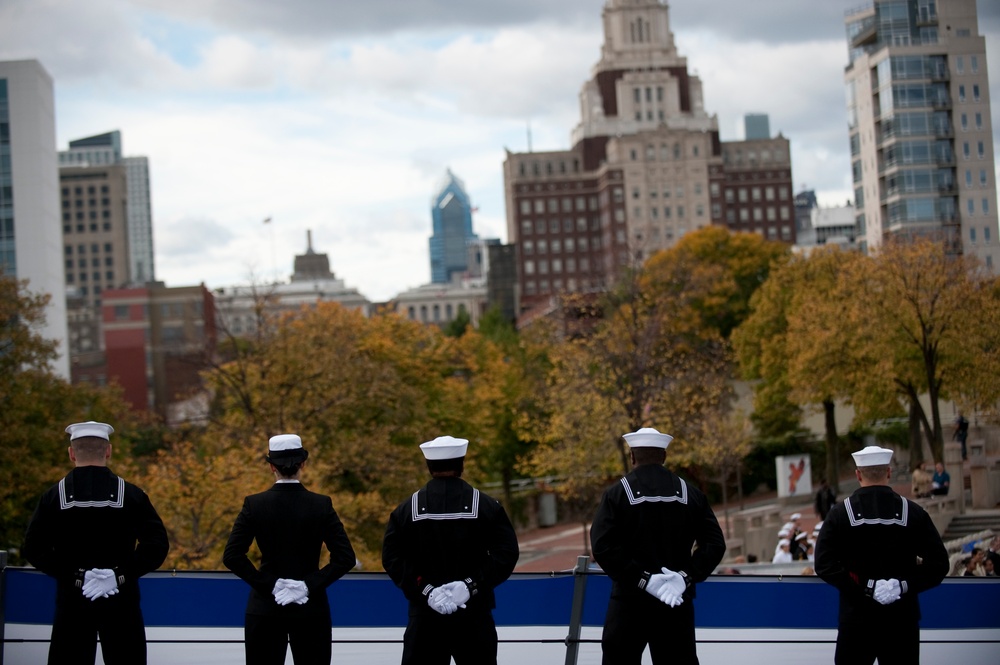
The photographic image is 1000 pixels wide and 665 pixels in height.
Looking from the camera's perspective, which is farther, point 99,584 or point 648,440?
point 648,440

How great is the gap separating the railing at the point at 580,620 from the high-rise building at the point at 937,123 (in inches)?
3402

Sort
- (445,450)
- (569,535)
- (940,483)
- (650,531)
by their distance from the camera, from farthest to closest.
Answer: (569,535)
(940,483)
(650,531)
(445,450)

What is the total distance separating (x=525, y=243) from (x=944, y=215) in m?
98.9

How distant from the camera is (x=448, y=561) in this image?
28.3 feet

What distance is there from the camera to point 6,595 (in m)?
10.5

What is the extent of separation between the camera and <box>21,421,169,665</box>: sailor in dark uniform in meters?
8.71

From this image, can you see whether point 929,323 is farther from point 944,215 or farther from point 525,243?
point 525,243

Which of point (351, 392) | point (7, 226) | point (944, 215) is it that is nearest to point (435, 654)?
point (351, 392)

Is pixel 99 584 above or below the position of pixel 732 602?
above

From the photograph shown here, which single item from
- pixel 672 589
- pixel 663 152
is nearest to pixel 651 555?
pixel 672 589

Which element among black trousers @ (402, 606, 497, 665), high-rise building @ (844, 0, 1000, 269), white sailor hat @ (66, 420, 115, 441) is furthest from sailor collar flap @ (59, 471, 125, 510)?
high-rise building @ (844, 0, 1000, 269)

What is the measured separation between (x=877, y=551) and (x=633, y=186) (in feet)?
598

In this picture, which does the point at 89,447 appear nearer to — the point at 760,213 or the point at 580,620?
the point at 580,620

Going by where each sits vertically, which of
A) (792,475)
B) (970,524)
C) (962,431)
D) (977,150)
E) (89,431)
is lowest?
(970,524)
